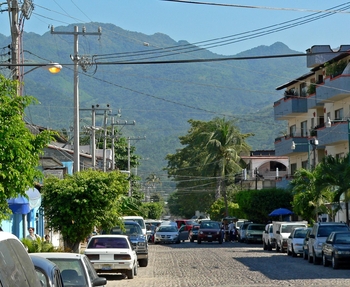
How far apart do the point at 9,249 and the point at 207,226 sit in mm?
57771

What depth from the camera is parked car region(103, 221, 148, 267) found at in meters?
34.8

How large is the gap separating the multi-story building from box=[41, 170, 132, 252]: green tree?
802 inches

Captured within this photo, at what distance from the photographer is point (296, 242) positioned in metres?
42.1

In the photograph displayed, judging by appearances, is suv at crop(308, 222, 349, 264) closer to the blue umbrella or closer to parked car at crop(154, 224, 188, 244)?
the blue umbrella

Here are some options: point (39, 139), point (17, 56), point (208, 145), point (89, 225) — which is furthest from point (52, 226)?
point (208, 145)

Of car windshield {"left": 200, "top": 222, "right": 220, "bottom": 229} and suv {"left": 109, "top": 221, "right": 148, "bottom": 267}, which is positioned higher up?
car windshield {"left": 200, "top": 222, "right": 220, "bottom": 229}

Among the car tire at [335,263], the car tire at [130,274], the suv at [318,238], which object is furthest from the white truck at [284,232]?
the car tire at [130,274]

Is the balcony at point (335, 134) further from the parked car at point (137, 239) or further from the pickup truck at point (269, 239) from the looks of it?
the parked car at point (137, 239)

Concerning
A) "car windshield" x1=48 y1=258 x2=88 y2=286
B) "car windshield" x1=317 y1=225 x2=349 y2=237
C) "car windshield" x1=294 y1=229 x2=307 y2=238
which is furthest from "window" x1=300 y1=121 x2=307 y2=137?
"car windshield" x1=48 y1=258 x2=88 y2=286

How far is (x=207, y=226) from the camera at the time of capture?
212 ft

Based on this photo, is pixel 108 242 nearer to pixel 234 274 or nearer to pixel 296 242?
pixel 234 274

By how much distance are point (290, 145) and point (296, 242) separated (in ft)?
82.8

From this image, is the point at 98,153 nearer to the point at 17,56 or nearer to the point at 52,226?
the point at 52,226

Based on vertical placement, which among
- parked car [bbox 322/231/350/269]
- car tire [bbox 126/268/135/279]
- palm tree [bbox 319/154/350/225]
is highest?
palm tree [bbox 319/154/350/225]
